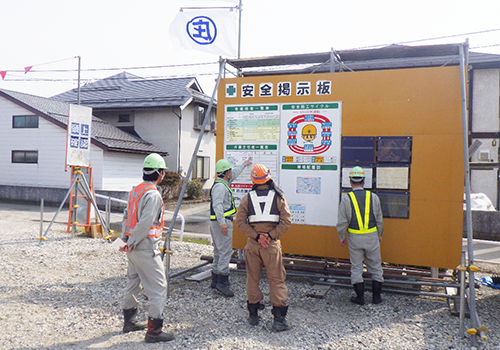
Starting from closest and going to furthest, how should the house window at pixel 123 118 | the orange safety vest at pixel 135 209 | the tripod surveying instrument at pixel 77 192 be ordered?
the orange safety vest at pixel 135 209, the tripod surveying instrument at pixel 77 192, the house window at pixel 123 118

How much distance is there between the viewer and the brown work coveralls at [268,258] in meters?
4.58

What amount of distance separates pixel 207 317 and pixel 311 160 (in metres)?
2.92

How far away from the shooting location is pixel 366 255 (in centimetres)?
562

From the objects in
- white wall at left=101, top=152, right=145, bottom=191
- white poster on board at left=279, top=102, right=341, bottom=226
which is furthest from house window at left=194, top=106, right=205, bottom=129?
white poster on board at left=279, top=102, right=341, bottom=226

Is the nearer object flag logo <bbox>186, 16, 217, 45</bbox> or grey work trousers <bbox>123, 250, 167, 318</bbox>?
grey work trousers <bbox>123, 250, 167, 318</bbox>

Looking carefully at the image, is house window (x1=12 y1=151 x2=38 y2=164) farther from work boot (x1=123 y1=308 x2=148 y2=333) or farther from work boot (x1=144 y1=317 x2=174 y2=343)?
work boot (x1=144 y1=317 x2=174 y2=343)

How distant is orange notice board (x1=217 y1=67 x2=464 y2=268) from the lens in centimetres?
573

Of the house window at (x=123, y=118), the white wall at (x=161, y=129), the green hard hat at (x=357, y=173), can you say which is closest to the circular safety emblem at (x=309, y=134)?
the green hard hat at (x=357, y=173)

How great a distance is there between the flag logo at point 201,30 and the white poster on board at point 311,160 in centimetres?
167

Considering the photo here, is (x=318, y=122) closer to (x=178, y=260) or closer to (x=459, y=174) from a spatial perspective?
(x=459, y=174)

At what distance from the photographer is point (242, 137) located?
6.78 metres

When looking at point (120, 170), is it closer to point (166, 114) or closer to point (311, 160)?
point (166, 114)

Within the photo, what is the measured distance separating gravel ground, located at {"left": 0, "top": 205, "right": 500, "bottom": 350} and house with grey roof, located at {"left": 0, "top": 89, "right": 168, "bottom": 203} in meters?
12.4

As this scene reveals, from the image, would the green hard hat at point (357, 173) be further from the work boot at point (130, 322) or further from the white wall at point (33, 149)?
the white wall at point (33, 149)
